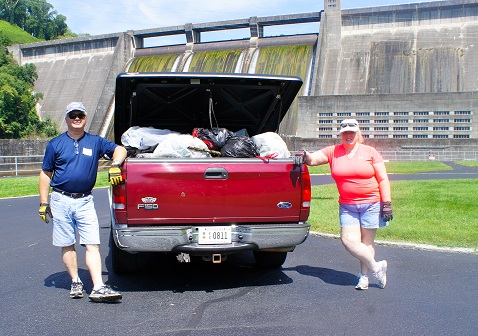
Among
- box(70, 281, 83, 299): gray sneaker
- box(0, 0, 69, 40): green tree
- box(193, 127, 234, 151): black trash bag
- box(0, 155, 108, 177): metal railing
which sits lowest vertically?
box(0, 155, 108, 177): metal railing

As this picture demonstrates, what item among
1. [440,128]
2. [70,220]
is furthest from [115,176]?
[440,128]

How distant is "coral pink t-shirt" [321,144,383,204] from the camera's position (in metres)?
6.01

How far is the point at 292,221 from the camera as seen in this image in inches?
240

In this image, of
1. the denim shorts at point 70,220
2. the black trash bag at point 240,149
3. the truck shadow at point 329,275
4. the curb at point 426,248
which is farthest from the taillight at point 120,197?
the curb at point 426,248

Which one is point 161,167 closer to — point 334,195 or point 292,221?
point 292,221

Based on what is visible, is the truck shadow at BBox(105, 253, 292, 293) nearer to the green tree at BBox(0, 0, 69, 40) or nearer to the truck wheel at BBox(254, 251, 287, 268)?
the truck wheel at BBox(254, 251, 287, 268)

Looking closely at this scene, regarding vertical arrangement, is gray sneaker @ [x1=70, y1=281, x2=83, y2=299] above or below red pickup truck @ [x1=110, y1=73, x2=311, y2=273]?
below

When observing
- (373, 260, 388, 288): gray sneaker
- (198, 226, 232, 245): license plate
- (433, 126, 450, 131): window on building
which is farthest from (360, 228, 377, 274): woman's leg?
(433, 126, 450, 131): window on building

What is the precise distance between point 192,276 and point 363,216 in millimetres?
2112

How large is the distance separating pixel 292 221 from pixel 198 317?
1.57m

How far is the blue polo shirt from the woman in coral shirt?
86.4 inches

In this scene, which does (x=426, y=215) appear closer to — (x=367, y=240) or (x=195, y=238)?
(x=367, y=240)

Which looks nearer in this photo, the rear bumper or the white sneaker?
the rear bumper

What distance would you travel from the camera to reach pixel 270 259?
7086 millimetres
